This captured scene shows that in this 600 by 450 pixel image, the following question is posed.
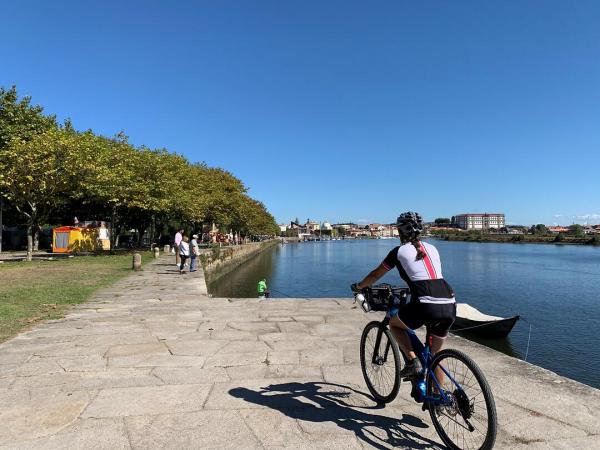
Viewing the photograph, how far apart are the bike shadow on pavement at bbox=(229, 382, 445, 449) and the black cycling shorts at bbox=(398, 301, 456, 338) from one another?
875 mm

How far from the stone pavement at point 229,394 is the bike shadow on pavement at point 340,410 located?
1 cm

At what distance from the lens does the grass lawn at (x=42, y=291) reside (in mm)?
8086

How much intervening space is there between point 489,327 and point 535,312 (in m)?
8.67

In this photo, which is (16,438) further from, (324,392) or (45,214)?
(45,214)

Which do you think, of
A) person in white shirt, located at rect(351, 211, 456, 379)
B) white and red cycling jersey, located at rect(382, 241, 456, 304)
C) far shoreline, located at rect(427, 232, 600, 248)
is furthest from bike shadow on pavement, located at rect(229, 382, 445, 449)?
far shoreline, located at rect(427, 232, 600, 248)

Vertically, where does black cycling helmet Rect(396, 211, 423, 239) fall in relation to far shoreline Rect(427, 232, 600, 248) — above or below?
above

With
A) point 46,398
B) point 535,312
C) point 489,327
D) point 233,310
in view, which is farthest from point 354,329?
point 535,312

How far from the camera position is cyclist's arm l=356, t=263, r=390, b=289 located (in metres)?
3.77

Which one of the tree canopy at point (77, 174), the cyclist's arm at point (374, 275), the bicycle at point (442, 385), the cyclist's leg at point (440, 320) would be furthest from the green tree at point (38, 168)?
the cyclist's leg at point (440, 320)

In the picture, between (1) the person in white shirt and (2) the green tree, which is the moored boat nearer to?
(1) the person in white shirt

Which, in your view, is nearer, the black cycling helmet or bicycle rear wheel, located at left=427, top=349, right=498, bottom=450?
bicycle rear wheel, located at left=427, top=349, right=498, bottom=450

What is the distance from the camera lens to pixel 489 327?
49.9 ft

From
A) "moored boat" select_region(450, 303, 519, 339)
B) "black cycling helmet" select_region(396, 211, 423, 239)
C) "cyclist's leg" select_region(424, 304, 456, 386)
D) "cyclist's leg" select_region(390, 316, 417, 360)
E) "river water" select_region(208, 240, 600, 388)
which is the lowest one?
"river water" select_region(208, 240, 600, 388)

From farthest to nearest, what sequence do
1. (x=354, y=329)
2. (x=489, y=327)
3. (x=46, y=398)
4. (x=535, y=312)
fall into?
(x=535, y=312) → (x=489, y=327) → (x=354, y=329) → (x=46, y=398)
